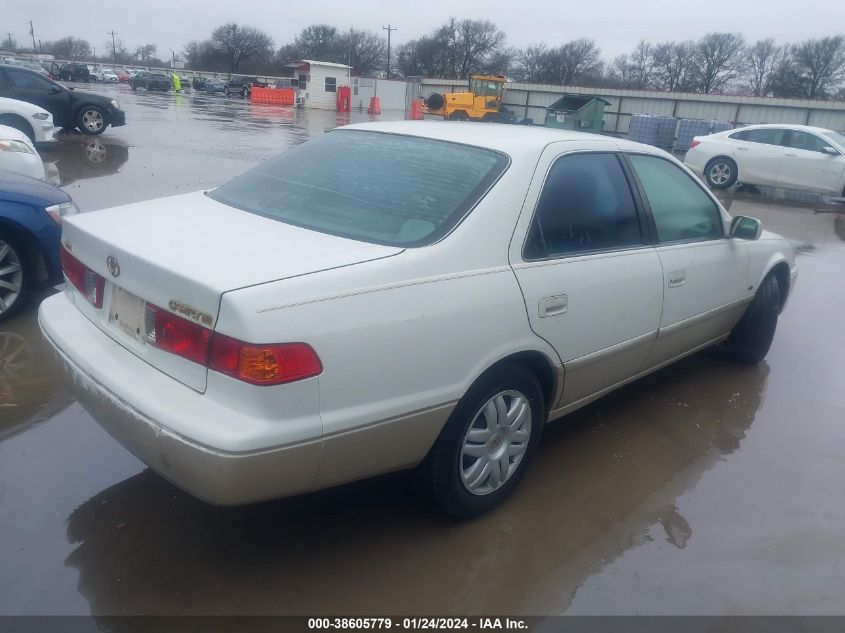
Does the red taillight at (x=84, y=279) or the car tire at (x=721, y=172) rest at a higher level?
the red taillight at (x=84, y=279)

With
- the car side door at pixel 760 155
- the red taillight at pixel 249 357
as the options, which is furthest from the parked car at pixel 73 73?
the red taillight at pixel 249 357

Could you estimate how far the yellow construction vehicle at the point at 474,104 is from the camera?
92.9 feet

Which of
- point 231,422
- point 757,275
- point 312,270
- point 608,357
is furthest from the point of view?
point 757,275

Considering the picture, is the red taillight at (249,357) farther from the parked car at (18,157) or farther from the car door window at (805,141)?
the car door window at (805,141)

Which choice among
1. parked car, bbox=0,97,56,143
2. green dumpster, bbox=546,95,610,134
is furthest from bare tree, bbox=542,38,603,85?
parked car, bbox=0,97,56,143

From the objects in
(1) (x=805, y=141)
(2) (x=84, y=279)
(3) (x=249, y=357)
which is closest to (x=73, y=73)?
(1) (x=805, y=141)

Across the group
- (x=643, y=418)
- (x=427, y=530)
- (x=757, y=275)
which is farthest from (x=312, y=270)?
(x=757, y=275)

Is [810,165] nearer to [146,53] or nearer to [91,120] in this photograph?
[91,120]

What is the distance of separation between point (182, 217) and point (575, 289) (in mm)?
1668

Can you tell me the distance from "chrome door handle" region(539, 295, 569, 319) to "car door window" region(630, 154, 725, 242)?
0.99 m

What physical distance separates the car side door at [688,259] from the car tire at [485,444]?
1.08m

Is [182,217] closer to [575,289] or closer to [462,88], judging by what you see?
[575,289]

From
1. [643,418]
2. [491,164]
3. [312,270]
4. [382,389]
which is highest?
[491,164]

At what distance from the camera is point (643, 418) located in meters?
3.83
